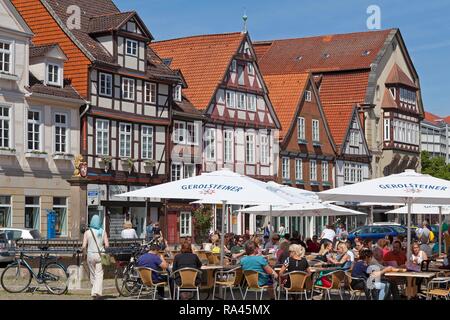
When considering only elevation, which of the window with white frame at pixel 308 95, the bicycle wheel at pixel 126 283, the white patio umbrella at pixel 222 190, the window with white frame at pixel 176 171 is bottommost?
the bicycle wheel at pixel 126 283

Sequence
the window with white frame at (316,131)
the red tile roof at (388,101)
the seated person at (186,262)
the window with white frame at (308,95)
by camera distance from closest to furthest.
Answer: the seated person at (186,262) → the window with white frame at (308,95) → the window with white frame at (316,131) → the red tile roof at (388,101)

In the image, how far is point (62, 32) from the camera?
4278 centimetres

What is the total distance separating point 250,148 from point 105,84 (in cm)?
1352

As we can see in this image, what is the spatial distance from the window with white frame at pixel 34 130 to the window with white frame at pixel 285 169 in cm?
2068

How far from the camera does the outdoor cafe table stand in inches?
680

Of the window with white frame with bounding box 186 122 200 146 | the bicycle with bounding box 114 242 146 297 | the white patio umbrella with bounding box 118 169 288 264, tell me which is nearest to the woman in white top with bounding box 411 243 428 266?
the white patio umbrella with bounding box 118 169 288 264

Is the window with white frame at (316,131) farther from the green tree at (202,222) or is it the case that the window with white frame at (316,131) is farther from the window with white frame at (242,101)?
the green tree at (202,222)

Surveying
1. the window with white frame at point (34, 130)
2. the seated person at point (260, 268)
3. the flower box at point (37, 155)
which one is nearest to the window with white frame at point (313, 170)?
the flower box at point (37, 155)

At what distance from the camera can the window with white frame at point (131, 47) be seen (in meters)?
44.2

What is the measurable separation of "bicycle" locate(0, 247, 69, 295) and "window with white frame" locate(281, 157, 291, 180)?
124 feet

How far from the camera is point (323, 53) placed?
74.0 meters
